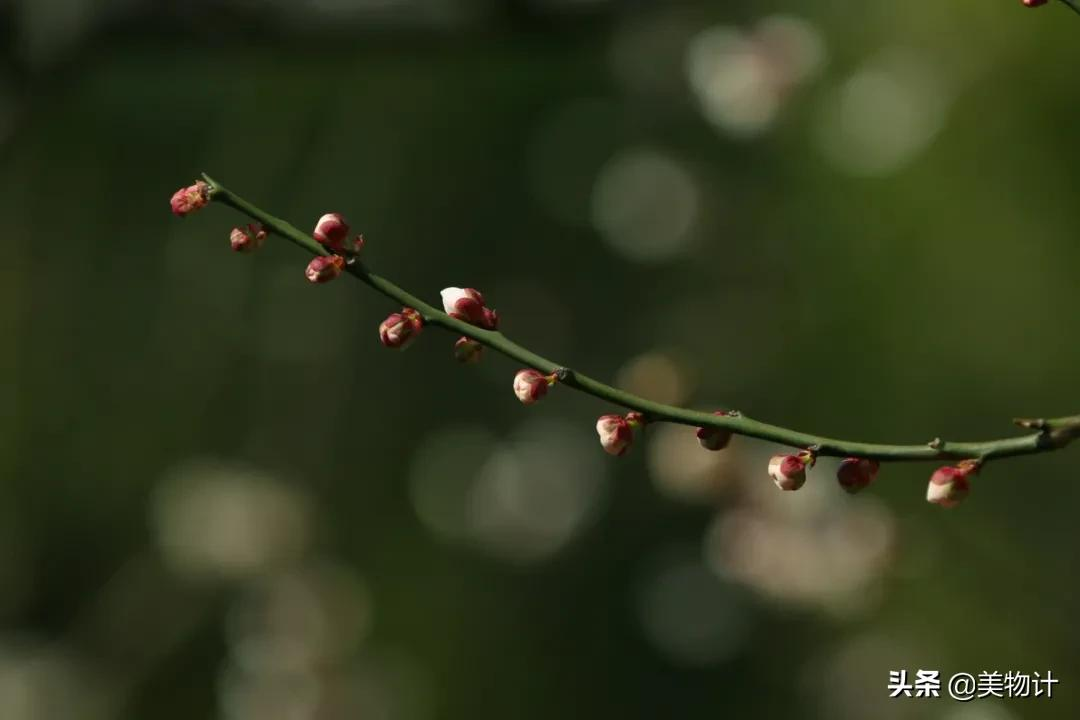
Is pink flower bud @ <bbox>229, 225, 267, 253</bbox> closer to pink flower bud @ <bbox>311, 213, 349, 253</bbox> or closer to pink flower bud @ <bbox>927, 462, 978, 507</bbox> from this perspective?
pink flower bud @ <bbox>311, 213, 349, 253</bbox>

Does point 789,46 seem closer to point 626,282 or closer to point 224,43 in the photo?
point 626,282

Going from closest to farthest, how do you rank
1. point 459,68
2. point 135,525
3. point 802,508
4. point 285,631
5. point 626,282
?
1. point 802,508
2. point 285,631
3. point 135,525
4. point 626,282
5. point 459,68

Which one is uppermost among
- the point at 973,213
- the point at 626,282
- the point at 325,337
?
the point at 973,213

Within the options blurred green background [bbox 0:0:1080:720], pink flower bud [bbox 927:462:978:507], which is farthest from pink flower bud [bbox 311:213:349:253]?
blurred green background [bbox 0:0:1080:720]

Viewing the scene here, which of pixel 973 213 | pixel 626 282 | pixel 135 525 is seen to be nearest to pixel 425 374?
pixel 626 282

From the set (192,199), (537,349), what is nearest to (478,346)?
(192,199)

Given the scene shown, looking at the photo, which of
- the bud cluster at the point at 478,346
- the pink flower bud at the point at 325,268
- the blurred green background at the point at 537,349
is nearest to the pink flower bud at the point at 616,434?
the bud cluster at the point at 478,346

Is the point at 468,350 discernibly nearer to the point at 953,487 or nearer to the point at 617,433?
the point at 617,433
